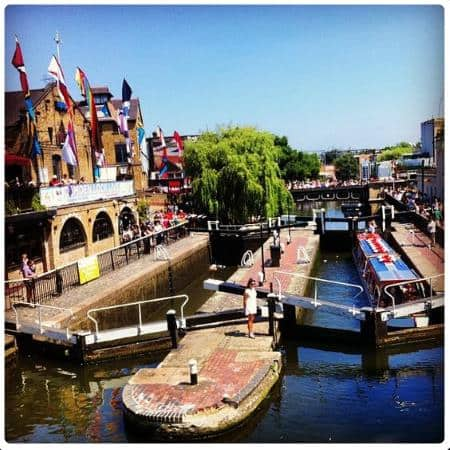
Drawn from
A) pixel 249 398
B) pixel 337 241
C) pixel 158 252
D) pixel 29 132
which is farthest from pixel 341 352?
pixel 337 241

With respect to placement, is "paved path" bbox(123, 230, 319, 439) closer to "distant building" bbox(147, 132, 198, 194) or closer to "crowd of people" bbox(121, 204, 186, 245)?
"crowd of people" bbox(121, 204, 186, 245)

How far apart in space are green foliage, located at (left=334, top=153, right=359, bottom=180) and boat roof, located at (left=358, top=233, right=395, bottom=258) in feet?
286

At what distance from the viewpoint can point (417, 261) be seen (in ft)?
65.8

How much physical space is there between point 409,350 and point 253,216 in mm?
22493

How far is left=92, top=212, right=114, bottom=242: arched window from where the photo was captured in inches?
1013

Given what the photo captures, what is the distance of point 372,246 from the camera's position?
24.8m

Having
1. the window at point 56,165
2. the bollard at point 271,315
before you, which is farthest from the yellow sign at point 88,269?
the window at point 56,165

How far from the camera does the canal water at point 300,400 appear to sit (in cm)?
966

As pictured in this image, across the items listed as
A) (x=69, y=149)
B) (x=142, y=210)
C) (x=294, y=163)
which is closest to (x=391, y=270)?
(x=69, y=149)

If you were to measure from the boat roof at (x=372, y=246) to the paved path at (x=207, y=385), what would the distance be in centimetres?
1049

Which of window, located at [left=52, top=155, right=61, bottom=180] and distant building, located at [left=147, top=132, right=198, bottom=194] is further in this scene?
distant building, located at [left=147, top=132, right=198, bottom=194]

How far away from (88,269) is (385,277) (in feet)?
32.3

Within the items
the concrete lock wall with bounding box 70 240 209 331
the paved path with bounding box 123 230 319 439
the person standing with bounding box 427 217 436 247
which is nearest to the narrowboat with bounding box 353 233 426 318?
the person standing with bounding box 427 217 436 247

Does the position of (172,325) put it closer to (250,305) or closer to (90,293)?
(250,305)
